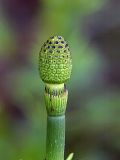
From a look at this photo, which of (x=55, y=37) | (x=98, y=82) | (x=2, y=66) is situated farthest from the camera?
(x=98, y=82)

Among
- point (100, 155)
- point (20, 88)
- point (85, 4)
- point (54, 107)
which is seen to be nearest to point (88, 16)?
point (85, 4)

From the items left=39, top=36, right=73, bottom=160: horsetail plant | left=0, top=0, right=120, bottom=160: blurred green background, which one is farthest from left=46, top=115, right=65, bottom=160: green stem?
left=0, top=0, right=120, bottom=160: blurred green background

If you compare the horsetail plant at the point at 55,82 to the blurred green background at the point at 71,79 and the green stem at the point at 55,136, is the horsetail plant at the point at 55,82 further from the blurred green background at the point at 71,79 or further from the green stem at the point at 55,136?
the blurred green background at the point at 71,79

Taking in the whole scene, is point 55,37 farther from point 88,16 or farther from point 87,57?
point 88,16

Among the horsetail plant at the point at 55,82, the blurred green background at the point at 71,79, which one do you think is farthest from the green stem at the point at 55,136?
the blurred green background at the point at 71,79

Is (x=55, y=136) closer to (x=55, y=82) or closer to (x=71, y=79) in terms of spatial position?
(x=55, y=82)

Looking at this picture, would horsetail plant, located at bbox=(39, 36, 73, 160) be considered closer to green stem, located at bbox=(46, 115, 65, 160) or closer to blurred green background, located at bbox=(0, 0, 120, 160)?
green stem, located at bbox=(46, 115, 65, 160)

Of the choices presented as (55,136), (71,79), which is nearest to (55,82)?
(55,136)
